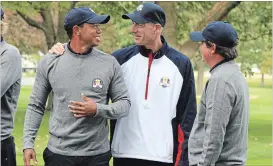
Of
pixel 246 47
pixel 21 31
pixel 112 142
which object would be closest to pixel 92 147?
pixel 112 142

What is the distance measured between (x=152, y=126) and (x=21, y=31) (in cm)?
2539

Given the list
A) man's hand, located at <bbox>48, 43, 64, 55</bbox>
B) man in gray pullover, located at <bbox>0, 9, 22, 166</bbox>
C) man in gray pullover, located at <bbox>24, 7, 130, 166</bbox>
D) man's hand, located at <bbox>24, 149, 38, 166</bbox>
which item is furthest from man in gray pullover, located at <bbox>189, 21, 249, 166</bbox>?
man in gray pullover, located at <bbox>0, 9, 22, 166</bbox>

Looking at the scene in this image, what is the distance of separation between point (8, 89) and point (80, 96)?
70 cm

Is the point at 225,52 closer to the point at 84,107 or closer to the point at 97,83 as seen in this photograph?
the point at 97,83

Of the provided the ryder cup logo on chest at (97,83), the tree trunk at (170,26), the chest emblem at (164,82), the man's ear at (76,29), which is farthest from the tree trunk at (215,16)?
the ryder cup logo on chest at (97,83)

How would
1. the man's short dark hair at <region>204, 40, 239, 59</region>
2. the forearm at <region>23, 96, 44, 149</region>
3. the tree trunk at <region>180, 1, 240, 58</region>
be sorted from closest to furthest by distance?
the man's short dark hair at <region>204, 40, 239, 59</region>
the forearm at <region>23, 96, 44, 149</region>
the tree trunk at <region>180, 1, 240, 58</region>

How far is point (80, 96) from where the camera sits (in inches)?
185

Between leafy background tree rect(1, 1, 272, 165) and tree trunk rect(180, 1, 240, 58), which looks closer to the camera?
tree trunk rect(180, 1, 240, 58)

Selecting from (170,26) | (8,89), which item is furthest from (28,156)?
(170,26)

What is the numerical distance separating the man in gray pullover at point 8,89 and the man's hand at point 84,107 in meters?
0.66

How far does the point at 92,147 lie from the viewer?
15.5ft

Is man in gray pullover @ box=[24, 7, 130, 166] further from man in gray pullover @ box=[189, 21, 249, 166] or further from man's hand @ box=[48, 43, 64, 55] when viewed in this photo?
man in gray pullover @ box=[189, 21, 249, 166]

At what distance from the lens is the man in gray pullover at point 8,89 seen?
504 centimetres

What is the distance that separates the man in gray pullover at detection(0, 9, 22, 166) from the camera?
5035 millimetres
